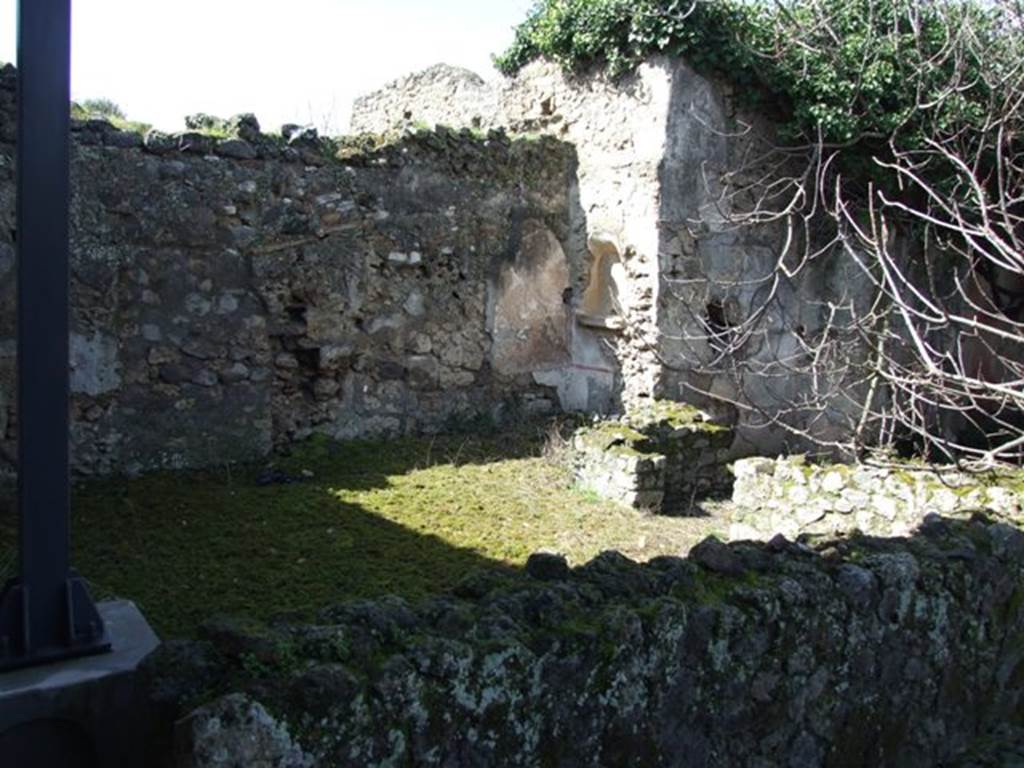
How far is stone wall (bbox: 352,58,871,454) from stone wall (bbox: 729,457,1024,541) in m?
2.11

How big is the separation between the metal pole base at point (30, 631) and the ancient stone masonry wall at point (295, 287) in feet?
13.1

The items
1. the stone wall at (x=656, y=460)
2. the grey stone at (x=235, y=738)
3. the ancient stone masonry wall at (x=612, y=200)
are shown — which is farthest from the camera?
the ancient stone masonry wall at (x=612, y=200)

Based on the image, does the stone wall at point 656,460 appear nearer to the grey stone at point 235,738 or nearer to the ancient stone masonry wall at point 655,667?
the ancient stone masonry wall at point 655,667

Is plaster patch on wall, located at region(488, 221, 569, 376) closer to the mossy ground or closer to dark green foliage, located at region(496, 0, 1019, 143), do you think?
the mossy ground

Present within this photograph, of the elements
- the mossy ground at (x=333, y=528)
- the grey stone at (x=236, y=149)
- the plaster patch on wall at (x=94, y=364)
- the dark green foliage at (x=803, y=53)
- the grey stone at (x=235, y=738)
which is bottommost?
the mossy ground at (x=333, y=528)

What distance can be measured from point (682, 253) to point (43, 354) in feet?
22.4

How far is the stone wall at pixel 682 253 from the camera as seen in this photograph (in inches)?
328

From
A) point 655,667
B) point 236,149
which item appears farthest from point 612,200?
point 655,667

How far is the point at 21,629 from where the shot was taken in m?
2.26

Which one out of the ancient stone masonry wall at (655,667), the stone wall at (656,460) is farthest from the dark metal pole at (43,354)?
the stone wall at (656,460)

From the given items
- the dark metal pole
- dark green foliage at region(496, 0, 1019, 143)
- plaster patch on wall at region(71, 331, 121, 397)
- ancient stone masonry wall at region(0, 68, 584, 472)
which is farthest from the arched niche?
the dark metal pole

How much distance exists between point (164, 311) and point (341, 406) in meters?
1.60

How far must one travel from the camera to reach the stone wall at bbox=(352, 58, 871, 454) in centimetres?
→ 833

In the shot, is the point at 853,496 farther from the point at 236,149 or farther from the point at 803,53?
the point at 236,149
